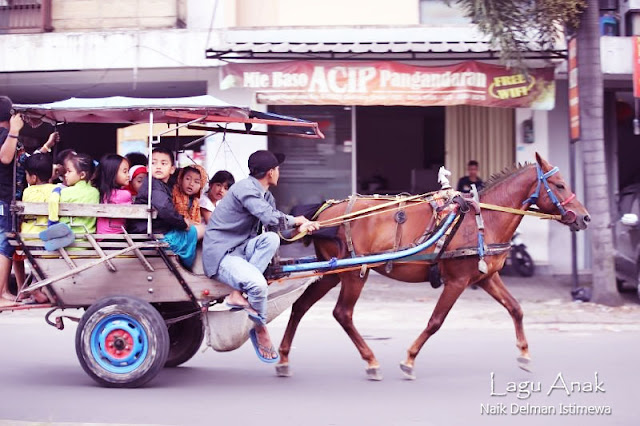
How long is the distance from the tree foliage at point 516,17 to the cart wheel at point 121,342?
5831mm

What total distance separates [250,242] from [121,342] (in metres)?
1.28

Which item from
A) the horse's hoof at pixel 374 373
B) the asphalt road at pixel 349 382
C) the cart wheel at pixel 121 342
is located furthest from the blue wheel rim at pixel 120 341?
the horse's hoof at pixel 374 373

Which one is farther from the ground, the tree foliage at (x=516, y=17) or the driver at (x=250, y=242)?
the tree foliage at (x=516, y=17)

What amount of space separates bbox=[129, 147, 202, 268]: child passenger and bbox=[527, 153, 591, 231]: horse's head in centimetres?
294

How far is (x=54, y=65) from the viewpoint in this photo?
42.4ft

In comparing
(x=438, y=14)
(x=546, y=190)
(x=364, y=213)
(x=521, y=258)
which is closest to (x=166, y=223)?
(x=364, y=213)

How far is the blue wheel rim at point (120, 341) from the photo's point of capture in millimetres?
6328

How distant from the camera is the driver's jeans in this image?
245 inches

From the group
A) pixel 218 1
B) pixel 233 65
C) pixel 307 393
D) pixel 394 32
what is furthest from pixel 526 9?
pixel 307 393

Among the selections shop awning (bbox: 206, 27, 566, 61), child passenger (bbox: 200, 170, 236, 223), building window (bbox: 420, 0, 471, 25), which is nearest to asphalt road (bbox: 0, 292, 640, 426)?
child passenger (bbox: 200, 170, 236, 223)

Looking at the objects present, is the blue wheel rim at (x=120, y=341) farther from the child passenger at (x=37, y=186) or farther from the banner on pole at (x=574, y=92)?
the banner on pole at (x=574, y=92)

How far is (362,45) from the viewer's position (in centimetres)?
1173

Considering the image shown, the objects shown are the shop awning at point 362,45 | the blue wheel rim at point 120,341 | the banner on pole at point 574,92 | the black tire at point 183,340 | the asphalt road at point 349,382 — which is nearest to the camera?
the asphalt road at point 349,382

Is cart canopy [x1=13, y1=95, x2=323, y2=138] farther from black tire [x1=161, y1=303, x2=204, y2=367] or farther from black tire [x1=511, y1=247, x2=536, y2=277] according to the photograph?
black tire [x1=511, y1=247, x2=536, y2=277]
